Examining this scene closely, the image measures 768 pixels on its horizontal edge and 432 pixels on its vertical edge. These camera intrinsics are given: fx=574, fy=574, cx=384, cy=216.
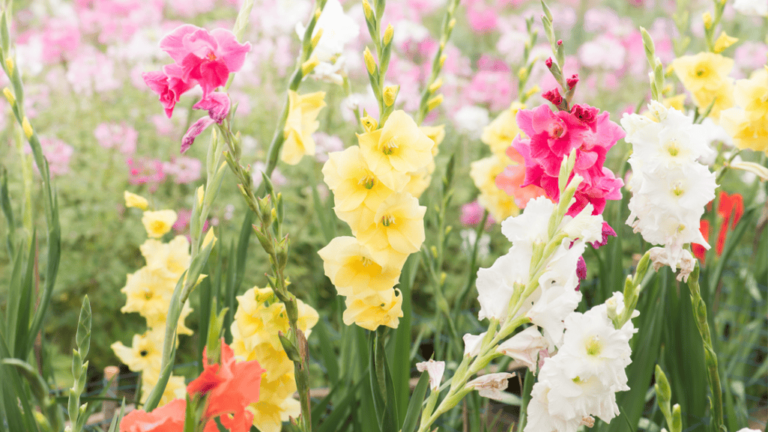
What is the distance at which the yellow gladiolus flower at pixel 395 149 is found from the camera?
2.39ft

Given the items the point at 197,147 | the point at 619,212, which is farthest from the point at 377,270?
the point at 197,147

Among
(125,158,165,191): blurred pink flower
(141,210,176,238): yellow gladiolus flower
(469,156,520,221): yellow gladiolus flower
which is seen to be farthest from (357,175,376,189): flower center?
(125,158,165,191): blurred pink flower

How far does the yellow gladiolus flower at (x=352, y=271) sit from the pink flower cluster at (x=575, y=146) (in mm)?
254

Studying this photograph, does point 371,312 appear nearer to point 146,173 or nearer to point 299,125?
point 299,125

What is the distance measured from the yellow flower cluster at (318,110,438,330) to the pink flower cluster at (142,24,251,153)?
0.57 feet

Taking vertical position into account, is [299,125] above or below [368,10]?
below

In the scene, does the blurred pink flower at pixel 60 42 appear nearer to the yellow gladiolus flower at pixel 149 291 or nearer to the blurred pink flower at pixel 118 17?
the blurred pink flower at pixel 118 17

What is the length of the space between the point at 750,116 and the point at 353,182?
782 mm

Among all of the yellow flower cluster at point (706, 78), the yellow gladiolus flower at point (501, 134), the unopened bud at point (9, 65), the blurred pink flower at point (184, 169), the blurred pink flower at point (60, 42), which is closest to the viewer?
the unopened bud at point (9, 65)

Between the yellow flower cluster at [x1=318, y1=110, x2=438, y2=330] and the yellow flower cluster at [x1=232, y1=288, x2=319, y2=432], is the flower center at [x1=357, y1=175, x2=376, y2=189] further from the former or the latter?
the yellow flower cluster at [x1=232, y1=288, x2=319, y2=432]

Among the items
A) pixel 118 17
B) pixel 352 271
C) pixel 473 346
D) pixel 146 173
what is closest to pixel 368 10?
pixel 352 271

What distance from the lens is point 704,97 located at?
51.8 inches

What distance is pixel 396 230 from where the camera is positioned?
750 mm

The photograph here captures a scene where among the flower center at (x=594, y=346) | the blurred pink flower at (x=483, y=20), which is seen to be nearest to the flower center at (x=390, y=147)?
the flower center at (x=594, y=346)
